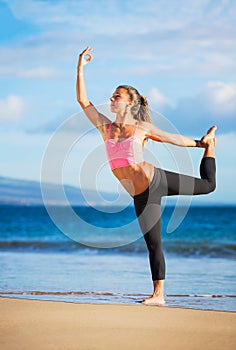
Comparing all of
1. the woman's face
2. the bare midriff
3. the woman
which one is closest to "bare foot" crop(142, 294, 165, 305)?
the woman

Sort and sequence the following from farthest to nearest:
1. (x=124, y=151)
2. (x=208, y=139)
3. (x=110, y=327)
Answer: (x=208, y=139)
(x=124, y=151)
(x=110, y=327)

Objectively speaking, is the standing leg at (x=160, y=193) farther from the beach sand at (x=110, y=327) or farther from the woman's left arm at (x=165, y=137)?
the beach sand at (x=110, y=327)

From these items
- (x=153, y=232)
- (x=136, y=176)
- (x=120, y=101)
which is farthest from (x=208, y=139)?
(x=153, y=232)

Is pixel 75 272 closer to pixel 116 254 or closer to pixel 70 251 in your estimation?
pixel 116 254

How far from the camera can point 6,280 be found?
9.39 m

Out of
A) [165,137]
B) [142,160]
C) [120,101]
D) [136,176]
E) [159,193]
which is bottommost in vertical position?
[159,193]

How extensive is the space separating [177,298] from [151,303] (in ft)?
4.31

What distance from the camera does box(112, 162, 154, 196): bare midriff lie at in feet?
21.1

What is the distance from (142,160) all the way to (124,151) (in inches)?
7.5

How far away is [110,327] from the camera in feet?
17.0

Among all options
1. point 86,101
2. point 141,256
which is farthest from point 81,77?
point 141,256

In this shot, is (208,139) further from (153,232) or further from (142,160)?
(153,232)

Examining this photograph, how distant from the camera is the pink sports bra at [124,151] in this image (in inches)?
252

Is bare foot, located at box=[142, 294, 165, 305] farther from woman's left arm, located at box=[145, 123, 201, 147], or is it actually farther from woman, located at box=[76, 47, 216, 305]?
woman's left arm, located at box=[145, 123, 201, 147]
